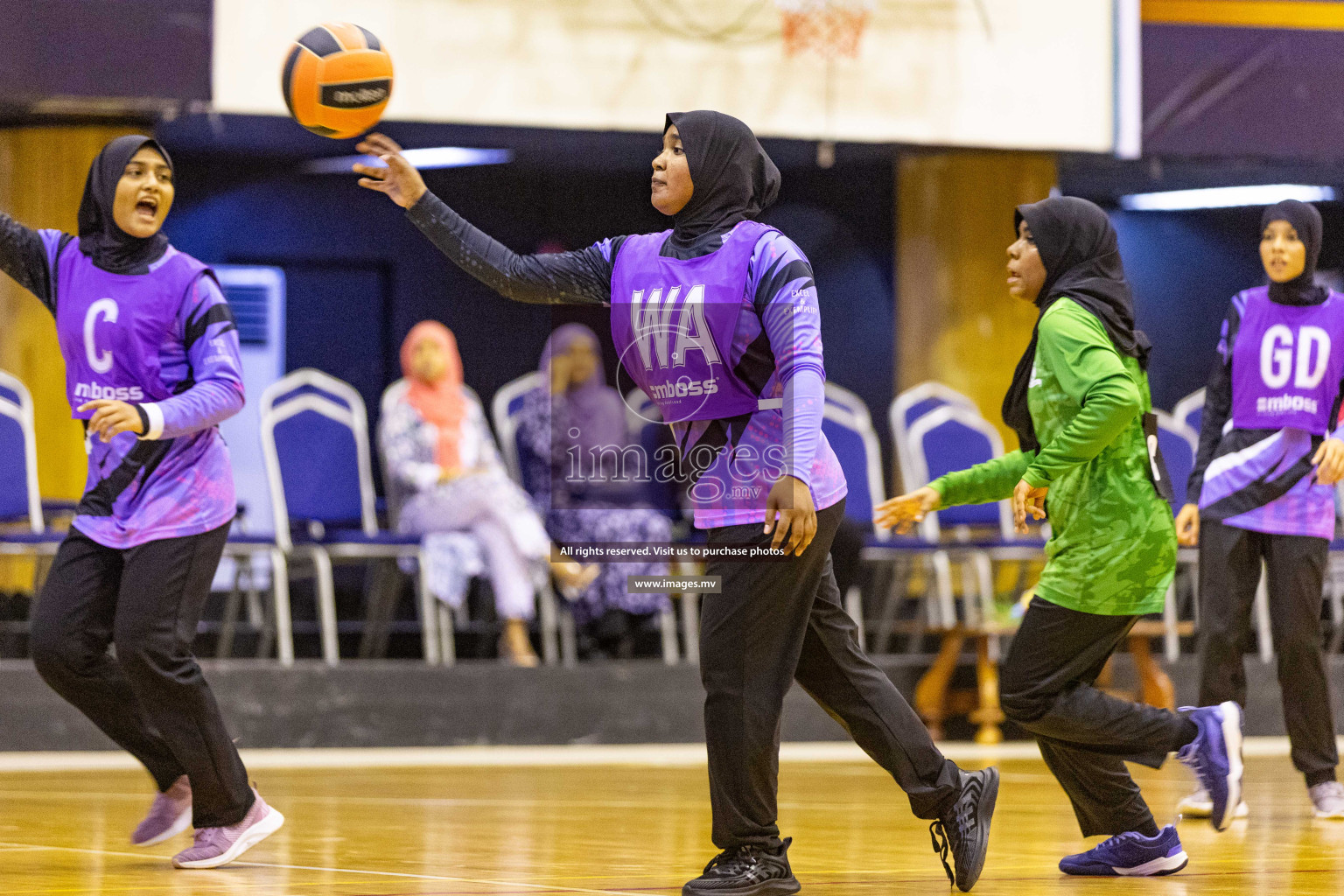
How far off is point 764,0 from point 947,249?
2067 mm

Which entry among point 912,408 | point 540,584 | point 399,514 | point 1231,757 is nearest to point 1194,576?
point 912,408

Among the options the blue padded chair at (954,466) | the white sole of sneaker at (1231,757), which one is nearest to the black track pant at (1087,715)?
the white sole of sneaker at (1231,757)

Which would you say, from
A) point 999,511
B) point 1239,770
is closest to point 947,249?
point 999,511

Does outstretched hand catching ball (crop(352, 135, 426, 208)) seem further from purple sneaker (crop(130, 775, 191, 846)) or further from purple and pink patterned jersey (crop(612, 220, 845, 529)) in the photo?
purple sneaker (crop(130, 775, 191, 846))

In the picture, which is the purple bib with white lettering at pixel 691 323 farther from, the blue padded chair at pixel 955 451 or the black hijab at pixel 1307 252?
the blue padded chair at pixel 955 451

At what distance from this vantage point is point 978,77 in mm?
8523

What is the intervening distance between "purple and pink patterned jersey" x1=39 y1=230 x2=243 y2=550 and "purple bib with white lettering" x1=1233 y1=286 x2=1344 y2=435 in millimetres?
2996

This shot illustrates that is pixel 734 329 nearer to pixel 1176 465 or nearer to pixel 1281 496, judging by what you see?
pixel 1281 496

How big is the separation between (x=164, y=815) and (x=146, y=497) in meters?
0.80

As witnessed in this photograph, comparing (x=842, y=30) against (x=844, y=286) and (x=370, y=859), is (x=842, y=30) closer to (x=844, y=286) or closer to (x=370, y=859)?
(x=844, y=286)

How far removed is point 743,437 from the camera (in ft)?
11.3

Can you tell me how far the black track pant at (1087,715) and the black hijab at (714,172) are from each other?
112 cm

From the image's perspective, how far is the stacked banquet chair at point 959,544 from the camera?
7.64 m

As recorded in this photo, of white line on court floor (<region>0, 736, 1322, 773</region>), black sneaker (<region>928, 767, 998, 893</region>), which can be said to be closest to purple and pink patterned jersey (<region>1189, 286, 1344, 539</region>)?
white line on court floor (<region>0, 736, 1322, 773</region>)
